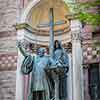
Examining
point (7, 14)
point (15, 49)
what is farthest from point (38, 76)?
point (7, 14)

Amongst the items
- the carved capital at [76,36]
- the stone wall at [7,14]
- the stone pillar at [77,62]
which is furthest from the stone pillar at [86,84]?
the stone wall at [7,14]

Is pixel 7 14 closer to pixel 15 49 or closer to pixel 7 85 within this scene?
pixel 15 49

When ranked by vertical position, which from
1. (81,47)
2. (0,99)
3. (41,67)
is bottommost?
(0,99)

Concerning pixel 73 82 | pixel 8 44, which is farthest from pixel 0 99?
pixel 73 82

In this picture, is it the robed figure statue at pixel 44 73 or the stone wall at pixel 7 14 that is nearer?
the robed figure statue at pixel 44 73

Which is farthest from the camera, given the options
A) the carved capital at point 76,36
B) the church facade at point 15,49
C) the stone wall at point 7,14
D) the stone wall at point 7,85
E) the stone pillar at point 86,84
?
the stone wall at point 7,14

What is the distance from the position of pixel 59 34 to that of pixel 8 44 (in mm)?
1760

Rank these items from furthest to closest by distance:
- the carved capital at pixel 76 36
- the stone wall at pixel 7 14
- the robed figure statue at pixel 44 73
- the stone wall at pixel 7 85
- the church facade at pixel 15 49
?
1. the stone wall at pixel 7 14
2. the stone wall at pixel 7 85
3. the carved capital at pixel 76 36
4. the church facade at pixel 15 49
5. the robed figure statue at pixel 44 73

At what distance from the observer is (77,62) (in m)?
10.4

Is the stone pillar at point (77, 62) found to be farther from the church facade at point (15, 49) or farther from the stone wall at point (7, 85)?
the stone wall at point (7, 85)

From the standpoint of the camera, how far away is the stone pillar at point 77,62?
1025 centimetres

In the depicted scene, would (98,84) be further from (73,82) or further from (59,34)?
(59,34)

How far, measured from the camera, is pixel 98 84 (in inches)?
404

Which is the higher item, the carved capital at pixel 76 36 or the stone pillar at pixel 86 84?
the carved capital at pixel 76 36
